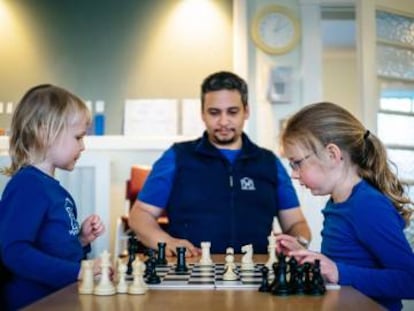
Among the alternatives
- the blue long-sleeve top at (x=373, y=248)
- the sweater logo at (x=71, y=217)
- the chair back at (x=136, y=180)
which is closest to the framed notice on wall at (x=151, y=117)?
the chair back at (x=136, y=180)

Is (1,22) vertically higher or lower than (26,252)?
higher

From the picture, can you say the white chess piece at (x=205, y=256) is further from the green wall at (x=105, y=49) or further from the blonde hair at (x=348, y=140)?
the green wall at (x=105, y=49)

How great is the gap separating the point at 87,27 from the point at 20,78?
640mm

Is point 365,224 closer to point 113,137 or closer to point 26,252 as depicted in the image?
point 26,252

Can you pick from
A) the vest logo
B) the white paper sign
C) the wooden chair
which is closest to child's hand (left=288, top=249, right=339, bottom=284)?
the vest logo

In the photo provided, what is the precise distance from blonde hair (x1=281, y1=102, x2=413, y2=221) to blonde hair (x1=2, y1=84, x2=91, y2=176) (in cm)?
62

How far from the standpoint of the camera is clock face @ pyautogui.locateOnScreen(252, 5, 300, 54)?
4.43 meters

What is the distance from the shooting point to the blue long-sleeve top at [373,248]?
1.27 metres

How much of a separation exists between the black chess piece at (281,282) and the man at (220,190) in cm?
96

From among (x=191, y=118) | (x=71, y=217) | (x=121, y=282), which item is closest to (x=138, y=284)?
(x=121, y=282)

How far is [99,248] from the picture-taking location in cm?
388

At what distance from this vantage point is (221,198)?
2230mm

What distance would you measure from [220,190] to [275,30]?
8.19 feet

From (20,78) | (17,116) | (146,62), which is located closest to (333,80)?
(146,62)
